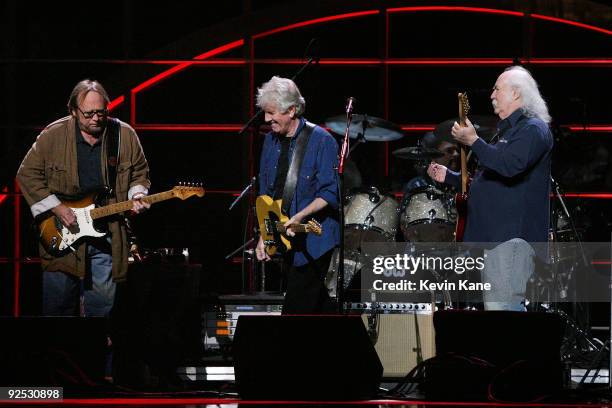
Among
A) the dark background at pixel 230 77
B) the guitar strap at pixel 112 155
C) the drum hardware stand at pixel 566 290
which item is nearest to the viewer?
the guitar strap at pixel 112 155

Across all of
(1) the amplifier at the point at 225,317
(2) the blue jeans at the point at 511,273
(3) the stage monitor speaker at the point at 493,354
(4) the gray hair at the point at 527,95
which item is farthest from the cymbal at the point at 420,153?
(3) the stage monitor speaker at the point at 493,354

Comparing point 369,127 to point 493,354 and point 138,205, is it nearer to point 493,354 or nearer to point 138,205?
point 138,205

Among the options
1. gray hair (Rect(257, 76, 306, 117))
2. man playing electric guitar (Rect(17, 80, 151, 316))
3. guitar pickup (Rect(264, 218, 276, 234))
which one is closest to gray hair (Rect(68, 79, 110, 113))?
man playing electric guitar (Rect(17, 80, 151, 316))

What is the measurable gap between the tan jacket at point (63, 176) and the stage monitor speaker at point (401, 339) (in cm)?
161

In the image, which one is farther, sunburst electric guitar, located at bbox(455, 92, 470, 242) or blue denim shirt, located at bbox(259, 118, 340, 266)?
blue denim shirt, located at bbox(259, 118, 340, 266)

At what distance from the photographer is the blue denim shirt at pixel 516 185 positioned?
4262mm

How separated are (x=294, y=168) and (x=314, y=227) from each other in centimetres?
37

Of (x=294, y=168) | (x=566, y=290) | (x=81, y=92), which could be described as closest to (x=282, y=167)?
(x=294, y=168)

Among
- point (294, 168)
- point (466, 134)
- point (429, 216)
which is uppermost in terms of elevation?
point (466, 134)

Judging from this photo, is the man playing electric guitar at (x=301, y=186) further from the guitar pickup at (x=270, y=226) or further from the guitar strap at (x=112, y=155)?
the guitar strap at (x=112, y=155)

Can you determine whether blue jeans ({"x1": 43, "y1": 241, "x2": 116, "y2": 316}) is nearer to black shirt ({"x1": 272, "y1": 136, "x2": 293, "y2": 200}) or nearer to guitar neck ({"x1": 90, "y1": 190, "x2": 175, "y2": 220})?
guitar neck ({"x1": 90, "y1": 190, "x2": 175, "y2": 220})

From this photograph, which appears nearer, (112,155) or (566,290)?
(112,155)

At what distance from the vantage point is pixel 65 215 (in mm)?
4984

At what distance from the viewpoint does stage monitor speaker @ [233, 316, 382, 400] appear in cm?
336
